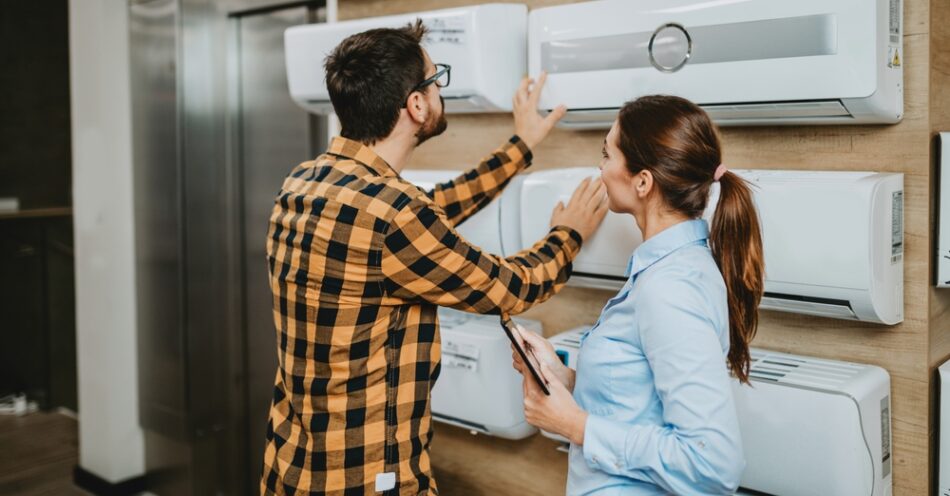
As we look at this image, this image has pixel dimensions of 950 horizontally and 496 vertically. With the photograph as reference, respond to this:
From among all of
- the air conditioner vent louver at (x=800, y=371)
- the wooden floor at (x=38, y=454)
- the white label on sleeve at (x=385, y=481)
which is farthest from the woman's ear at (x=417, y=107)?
the wooden floor at (x=38, y=454)

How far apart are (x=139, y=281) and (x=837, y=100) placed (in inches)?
112

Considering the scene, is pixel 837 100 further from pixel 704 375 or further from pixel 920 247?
pixel 704 375

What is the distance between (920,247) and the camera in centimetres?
147

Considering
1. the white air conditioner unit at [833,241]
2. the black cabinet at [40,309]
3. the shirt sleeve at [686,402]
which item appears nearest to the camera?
the shirt sleeve at [686,402]

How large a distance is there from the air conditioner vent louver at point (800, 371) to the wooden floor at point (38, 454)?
3.09 m

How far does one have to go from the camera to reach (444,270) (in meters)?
1.43

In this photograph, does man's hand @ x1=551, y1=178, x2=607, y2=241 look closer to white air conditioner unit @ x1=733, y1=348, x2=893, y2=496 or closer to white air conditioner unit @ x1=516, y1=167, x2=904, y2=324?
white air conditioner unit @ x1=516, y1=167, x2=904, y2=324

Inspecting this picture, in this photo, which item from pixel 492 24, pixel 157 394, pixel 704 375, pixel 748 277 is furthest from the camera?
pixel 157 394

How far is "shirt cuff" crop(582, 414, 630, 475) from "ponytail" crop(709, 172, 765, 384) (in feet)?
0.88

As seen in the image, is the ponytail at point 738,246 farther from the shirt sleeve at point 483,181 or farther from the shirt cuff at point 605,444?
the shirt sleeve at point 483,181

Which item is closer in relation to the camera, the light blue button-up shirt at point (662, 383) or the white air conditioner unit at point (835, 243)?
the light blue button-up shirt at point (662, 383)

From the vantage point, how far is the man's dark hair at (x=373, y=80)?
155 centimetres

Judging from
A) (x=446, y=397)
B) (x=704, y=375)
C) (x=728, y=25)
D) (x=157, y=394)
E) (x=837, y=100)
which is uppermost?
(x=728, y=25)

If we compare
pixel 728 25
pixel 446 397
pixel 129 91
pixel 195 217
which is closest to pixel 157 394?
pixel 195 217
